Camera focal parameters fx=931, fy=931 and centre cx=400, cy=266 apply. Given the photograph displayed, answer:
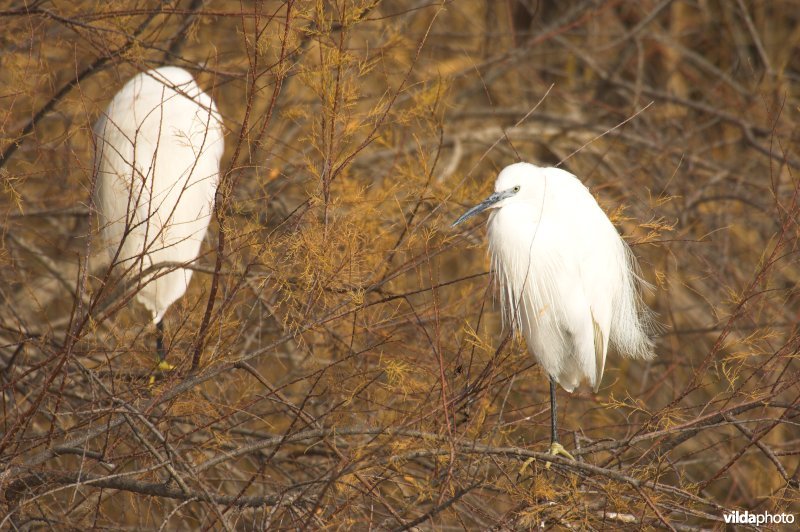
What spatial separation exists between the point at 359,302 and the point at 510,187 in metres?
0.58

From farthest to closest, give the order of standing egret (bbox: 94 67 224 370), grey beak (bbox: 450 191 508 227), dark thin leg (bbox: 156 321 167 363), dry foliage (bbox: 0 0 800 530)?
standing egret (bbox: 94 67 224 370)
grey beak (bbox: 450 191 508 227)
dark thin leg (bbox: 156 321 167 363)
dry foliage (bbox: 0 0 800 530)

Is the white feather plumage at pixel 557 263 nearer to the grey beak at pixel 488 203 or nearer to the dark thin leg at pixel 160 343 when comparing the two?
the grey beak at pixel 488 203

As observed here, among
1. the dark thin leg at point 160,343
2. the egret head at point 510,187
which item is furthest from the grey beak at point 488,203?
the dark thin leg at point 160,343

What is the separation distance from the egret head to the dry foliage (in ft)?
0.33

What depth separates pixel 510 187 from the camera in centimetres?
217

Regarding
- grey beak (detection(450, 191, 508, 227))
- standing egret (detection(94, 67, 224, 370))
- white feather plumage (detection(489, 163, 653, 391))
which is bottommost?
white feather plumage (detection(489, 163, 653, 391))

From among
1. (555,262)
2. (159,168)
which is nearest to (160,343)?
(159,168)

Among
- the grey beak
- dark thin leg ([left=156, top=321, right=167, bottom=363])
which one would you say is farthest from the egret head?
dark thin leg ([left=156, top=321, right=167, bottom=363])

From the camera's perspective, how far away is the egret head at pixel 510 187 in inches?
85.2

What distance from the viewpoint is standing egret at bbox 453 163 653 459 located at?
2.19 meters

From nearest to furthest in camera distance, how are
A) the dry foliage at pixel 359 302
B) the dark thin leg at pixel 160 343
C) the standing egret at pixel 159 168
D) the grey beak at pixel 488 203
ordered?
1. the dry foliage at pixel 359 302
2. the dark thin leg at pixel 160 343
3. the grey beak at pixel 488 203
4. the standing egret at pixel 159 168

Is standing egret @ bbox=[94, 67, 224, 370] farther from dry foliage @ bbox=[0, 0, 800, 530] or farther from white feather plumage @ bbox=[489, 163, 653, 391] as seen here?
white feather plumage @ bbox=[489, 163, 653, 391]

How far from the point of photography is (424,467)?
2.35 meters

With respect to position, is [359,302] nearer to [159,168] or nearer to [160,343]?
[160,343]
